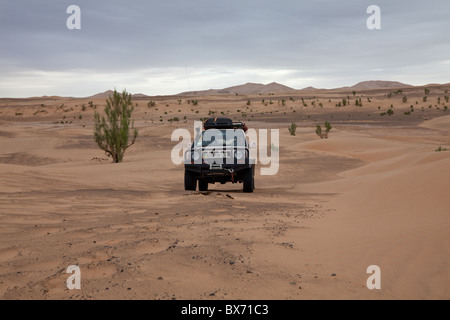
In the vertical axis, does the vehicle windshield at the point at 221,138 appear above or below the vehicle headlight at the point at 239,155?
above

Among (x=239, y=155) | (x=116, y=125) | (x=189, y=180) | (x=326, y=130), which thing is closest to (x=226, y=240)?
(x=239, y=155)

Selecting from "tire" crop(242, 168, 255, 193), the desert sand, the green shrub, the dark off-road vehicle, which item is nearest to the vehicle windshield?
the dark off-road vehicle

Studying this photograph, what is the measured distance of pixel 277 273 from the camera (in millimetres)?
4445

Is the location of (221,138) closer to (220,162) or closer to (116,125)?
(220,162)

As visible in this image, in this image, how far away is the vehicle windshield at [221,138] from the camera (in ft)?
37.4

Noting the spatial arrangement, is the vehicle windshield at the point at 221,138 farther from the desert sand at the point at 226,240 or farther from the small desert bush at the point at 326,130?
the small desert bush at the point at 326,130

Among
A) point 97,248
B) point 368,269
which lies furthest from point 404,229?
point 97,248

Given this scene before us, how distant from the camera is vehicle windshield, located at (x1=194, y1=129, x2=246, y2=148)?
449 inches

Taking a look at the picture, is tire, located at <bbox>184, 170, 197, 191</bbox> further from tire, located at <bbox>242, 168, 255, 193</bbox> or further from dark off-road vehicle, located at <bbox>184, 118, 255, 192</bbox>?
tire, located at <bbox>242, 168, 255, 193</bbox>

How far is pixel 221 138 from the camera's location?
1171 cm

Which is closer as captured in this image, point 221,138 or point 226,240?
point 226,240

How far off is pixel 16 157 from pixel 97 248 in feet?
68.3

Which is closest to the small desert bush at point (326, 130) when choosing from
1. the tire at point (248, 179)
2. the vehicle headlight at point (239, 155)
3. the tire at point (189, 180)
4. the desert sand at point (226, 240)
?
the desert sand at point (226, 240)
